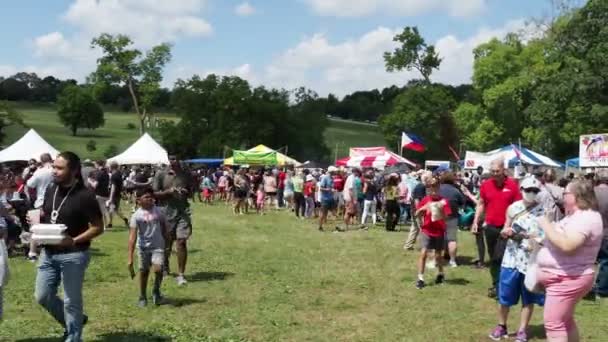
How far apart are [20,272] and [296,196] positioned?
43.6ft

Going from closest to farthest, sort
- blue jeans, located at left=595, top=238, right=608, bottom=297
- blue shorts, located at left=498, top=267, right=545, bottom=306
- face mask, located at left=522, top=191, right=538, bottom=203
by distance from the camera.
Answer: face mask, located at left=522, top=191, right=538, bottom=203 → blue shorts, located at left=498, top=267, right=545, bottom=306 → blue jeans, located at left=595, top=238, right=608, bottom=297

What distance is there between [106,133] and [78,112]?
5.12m

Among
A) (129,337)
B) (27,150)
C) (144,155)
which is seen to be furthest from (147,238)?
(144,155)

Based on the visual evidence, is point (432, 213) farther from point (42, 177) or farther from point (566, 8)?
point (566, 8)

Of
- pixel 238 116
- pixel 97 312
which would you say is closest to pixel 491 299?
pixel 97 312

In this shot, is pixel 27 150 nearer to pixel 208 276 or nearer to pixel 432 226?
pixel 208 276

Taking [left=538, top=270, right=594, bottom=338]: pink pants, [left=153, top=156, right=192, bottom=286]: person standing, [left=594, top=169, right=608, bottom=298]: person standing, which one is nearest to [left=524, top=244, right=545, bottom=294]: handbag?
[left=538, top=270, right=594, bottom=338]: pink pants

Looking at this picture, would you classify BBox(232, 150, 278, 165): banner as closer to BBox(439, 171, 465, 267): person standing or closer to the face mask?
BBox(439, 171, 465, 267): person standing

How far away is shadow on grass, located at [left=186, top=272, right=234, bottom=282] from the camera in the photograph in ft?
33.8

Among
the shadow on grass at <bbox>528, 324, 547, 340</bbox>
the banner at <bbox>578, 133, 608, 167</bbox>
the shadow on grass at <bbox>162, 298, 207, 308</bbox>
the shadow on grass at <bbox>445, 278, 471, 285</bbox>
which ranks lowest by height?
the shadow on grass at <bbox>162, 298, 207, 308</bbox>

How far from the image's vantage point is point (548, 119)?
111 feet

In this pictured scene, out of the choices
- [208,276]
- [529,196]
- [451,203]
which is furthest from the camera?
[451,203]

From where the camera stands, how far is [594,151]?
2114 centimetres

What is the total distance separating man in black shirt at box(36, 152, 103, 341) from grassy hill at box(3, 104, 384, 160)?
67.9m
